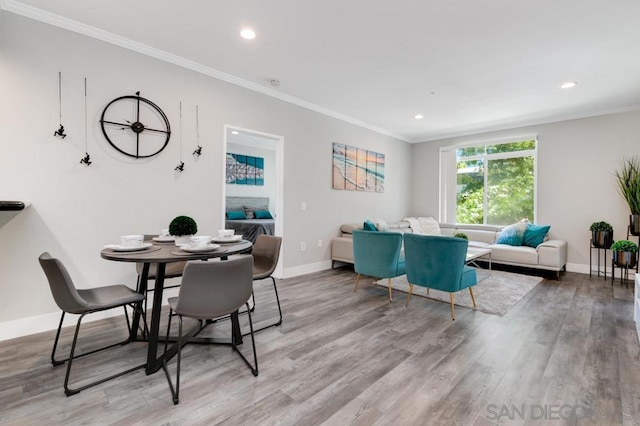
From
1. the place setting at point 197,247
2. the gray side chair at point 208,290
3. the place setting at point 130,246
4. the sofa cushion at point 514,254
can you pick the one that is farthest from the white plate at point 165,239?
the sofa cushion at point 514,254

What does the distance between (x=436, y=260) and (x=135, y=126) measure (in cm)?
333

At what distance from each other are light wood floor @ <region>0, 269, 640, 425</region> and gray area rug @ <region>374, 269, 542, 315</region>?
0.28 metres

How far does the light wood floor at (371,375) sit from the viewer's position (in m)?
1.60

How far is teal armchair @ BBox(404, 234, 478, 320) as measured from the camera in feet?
9.65

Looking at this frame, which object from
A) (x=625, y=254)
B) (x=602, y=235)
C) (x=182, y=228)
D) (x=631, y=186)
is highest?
(x=631, y=186)

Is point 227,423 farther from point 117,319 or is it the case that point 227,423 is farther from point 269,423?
point 117,319

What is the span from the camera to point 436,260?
10.00 ft

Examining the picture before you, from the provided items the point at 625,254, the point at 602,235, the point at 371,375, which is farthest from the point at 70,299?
the point at 602,235

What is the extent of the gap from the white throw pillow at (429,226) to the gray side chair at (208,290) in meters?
5.24

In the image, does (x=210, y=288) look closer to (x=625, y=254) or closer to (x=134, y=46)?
(x=134, y=46)

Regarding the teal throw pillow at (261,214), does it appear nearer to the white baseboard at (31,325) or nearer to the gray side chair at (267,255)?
the gray side chair at (267,255)

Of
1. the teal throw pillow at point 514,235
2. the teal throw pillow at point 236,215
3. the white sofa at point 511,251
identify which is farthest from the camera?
the teal throw pillow at point 236,215

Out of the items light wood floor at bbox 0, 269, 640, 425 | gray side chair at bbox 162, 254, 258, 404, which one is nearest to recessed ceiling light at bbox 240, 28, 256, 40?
gray side chair at bbox 162, 254, 258, 404

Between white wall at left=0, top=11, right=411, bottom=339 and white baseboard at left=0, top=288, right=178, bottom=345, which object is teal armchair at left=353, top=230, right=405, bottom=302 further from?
white baseboard at left=0, top=288, right=178, bottom=345
